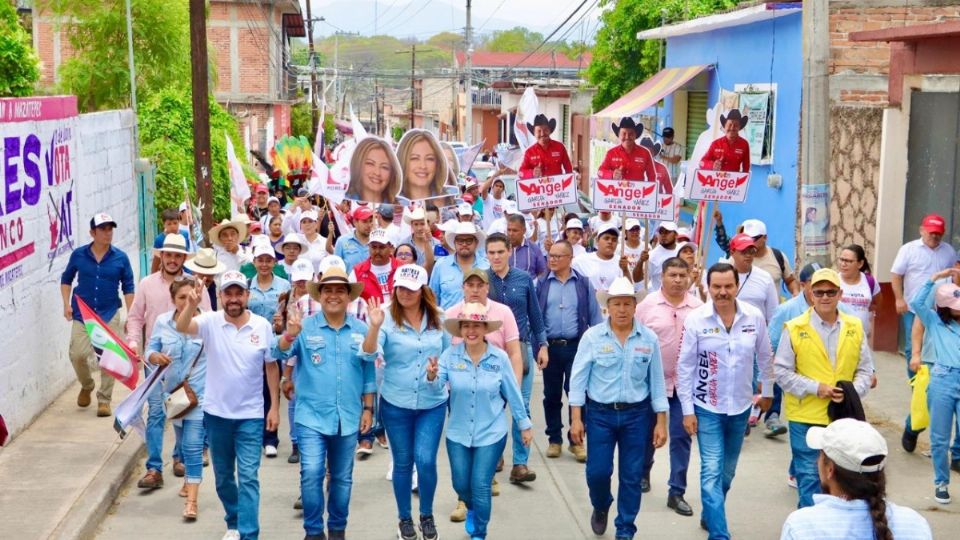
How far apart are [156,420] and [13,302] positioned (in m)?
2.64

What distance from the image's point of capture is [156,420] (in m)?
9.79

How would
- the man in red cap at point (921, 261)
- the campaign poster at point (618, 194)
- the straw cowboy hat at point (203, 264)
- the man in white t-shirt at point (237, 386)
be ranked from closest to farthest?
the man in white t-shirt at point (237, 386), the straw cowboy hat at point (203, 264), the man in red cap at point (921, 261), the campaign poster at point (618, 194)

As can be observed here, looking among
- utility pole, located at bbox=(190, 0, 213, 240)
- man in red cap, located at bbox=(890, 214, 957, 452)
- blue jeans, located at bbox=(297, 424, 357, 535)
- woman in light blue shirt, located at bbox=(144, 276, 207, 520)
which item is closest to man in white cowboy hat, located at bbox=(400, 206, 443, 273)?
woman in light blue shirt, located at bbox=(144, 276, 207, 520)

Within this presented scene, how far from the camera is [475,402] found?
26.9ft

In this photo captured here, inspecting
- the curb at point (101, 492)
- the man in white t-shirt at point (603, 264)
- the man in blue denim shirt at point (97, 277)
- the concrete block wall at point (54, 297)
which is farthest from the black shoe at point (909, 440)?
the concrete block wall at point (54, 297)

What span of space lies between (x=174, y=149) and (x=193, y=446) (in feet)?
52.7

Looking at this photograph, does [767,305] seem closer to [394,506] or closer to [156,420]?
[394,506]

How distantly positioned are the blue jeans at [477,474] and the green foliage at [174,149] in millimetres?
15198

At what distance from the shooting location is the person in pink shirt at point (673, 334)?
9.22 metres

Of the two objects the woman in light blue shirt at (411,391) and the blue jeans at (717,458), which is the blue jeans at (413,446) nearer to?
the woman in light blue shirt at (411,391)

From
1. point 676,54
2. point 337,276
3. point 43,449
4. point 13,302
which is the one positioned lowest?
point 43,449

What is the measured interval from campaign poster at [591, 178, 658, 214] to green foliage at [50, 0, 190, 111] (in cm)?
1969

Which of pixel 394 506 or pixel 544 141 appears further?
pixel 544 141

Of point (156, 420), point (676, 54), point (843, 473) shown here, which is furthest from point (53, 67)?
point (843, 473)
